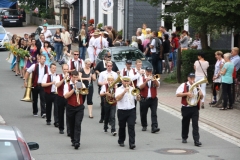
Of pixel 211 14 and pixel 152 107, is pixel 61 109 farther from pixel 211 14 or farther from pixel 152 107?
pixel 211 14

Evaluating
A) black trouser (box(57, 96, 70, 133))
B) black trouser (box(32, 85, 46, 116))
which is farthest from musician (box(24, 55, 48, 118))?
black trouser (box(57, 96, 70, 133))

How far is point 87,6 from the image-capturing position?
4853 centimetres

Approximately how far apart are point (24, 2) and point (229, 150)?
171ft

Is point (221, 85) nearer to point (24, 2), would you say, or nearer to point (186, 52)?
point (186, 52)

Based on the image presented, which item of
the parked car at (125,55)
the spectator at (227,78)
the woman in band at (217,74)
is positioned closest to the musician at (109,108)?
the spectator at (227,78)

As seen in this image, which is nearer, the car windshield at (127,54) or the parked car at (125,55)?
the parked car at (125,55)

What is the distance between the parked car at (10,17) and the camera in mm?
63062

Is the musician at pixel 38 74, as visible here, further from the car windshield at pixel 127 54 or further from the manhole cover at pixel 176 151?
the car windshield at pixel 127 54

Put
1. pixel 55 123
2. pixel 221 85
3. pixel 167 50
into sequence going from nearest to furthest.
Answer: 1. pixel 55 123
2. pixel 221 85
3. pixel 167 50

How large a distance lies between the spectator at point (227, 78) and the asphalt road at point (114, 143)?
1.65 metres

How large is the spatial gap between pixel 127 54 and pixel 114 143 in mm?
10298

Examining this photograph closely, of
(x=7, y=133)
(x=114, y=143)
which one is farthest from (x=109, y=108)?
(x=7, y=133)

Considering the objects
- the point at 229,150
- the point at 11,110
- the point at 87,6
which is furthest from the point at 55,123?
the point at 87,6

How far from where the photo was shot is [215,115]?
1880cm
